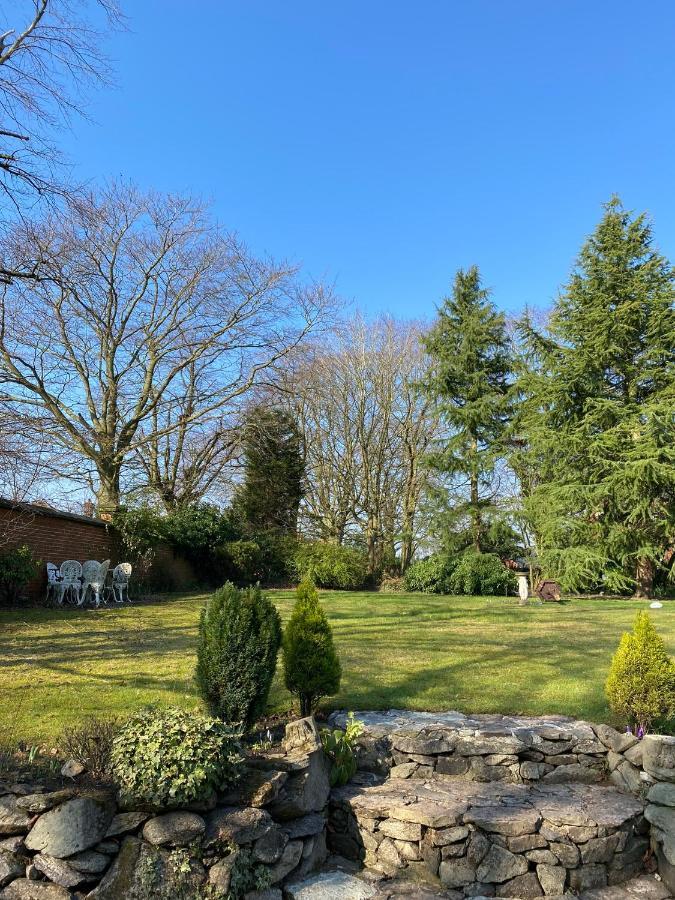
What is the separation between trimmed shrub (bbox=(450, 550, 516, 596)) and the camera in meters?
16.3

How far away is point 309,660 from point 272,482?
1680cm

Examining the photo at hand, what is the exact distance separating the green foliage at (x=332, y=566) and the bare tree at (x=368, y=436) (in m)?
2.95

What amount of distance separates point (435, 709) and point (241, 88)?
920cm

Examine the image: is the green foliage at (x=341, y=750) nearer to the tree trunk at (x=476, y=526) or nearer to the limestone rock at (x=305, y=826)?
the limestone rock at (x=305, y=826)

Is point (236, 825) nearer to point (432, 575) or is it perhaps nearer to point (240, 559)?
point (432, 575)

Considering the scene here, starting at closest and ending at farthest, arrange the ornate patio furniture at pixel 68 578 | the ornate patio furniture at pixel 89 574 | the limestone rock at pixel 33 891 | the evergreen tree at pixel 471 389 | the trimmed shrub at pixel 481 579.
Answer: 1. the limestone rock at pixel 33 891
2. the ornate patio furniture at pixel 68 578
3. the ornate patio furniture at pixel 89 574
4. the trimmed shrub at pixel 481 579
5. the evergreen tree at pixel 471 389

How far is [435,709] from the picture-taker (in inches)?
216

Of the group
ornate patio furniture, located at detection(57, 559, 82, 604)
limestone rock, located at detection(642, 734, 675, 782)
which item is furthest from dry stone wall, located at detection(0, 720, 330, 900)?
ornate patio furniture, located at detection(57, 559, 82, 604)

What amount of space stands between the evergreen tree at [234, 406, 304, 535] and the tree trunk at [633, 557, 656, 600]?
11758mm

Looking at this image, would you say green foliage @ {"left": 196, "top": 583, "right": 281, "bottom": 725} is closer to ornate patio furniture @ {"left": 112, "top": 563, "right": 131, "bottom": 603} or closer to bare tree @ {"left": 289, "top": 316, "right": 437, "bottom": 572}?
ornate patio furniture @ {"left": 112, "top": 563, "right": 131, "bottom": 603}

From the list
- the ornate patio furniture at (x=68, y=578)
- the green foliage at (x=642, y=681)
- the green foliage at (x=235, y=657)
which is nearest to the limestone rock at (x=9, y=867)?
the green foliage at (x=235, y=657)

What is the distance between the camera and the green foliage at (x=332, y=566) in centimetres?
1784

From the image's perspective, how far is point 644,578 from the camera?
1622 centimetres

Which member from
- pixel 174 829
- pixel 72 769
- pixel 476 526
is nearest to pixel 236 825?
pixel 174 829
